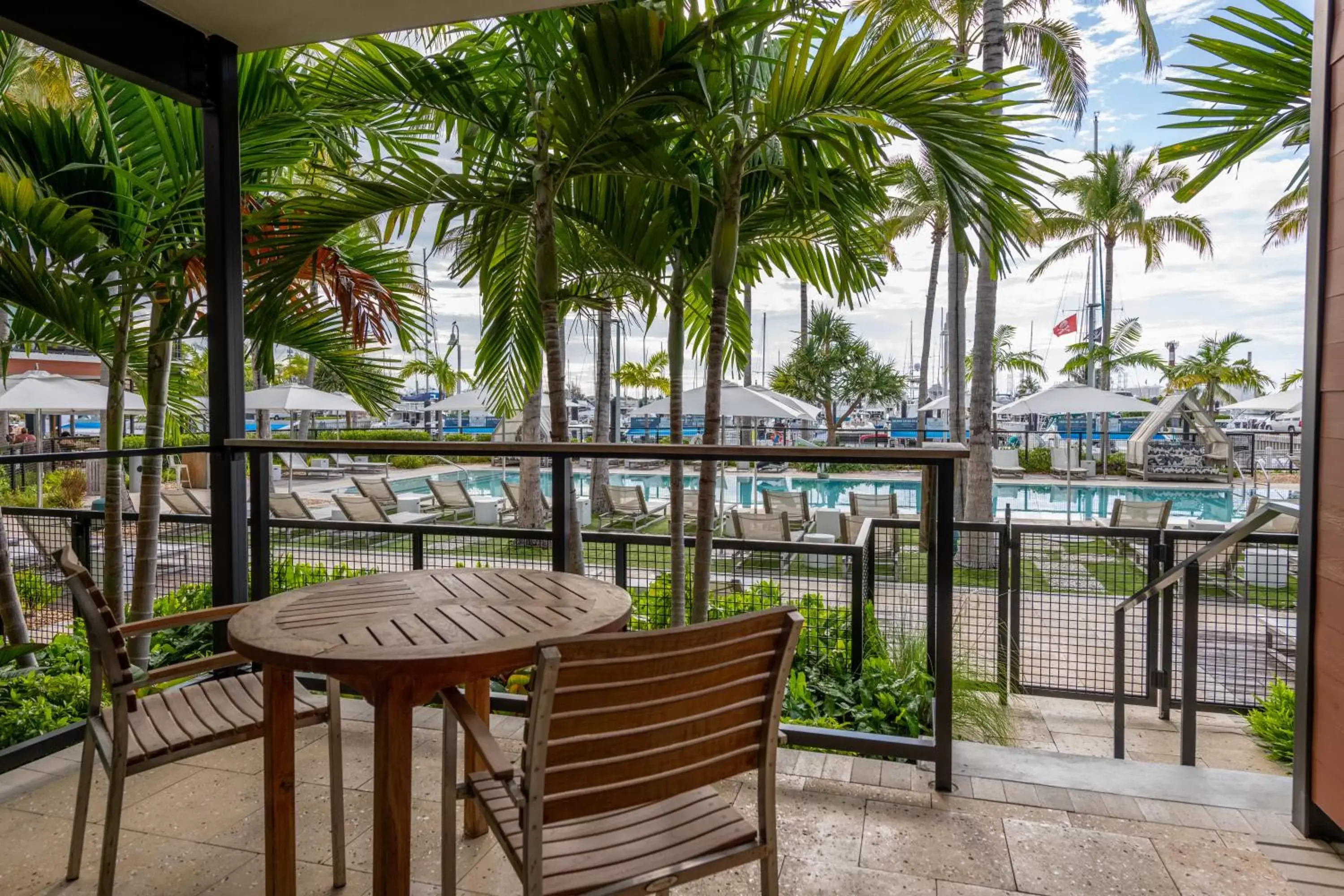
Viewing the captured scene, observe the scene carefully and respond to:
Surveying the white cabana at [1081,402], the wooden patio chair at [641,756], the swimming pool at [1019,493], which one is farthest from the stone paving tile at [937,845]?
the white cabana at [1081,402]

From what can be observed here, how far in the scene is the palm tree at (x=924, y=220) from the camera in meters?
13.6

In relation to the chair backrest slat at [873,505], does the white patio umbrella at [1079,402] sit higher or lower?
higher

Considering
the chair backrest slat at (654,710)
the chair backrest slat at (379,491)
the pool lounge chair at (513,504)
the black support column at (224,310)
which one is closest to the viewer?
the chair backrest slat at (654,710)

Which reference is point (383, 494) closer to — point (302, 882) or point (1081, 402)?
point (302, 882)

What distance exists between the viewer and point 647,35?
2748 mm

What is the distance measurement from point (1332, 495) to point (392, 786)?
2389 millimetres

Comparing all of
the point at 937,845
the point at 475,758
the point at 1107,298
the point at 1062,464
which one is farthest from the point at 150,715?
the point at 1107,298

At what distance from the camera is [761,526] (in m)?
8.40

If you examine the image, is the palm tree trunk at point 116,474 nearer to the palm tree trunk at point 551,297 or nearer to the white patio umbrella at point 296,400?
the palm tree trunk at point 551,297

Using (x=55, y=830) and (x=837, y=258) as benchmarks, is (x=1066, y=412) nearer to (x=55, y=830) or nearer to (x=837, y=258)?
(x=837, y=258)

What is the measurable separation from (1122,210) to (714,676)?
2205 centimetres

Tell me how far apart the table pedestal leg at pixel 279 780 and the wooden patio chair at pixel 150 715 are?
8 cm

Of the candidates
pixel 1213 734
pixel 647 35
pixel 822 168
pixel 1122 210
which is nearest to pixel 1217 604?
pixel 1213 734

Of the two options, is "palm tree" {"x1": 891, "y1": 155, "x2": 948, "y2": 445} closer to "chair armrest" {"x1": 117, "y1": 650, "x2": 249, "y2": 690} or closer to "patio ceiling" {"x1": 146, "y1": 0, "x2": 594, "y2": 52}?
"patio ceiling" {"x1": 146, "y1": 0, "x2": 594, "y2": 52}
